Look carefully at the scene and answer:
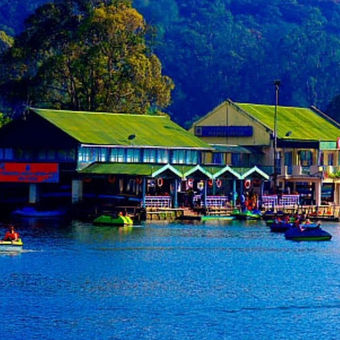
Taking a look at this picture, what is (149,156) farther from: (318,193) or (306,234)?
(306,234)

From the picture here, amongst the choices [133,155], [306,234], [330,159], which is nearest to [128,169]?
[133,155]

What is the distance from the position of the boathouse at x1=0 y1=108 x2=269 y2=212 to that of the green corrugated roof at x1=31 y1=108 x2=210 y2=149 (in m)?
0.10

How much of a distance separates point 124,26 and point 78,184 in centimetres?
2501

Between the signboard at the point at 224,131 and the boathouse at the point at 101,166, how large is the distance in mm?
9679

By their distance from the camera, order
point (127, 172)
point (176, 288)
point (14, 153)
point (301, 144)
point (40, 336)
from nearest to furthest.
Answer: point (40, 336) → point (176, 288) → point (127, 172) → point (14, 153) → point (301, 144)

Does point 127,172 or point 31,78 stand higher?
point 31,78

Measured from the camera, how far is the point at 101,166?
10925 cm

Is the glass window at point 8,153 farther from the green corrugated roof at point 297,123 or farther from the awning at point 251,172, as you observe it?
the green corrugated roof at point 297,123

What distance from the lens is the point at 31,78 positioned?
130 metres

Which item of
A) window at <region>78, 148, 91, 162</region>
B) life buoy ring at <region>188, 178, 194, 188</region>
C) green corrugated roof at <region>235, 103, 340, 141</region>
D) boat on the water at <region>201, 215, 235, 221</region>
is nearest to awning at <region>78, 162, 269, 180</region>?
window at <region>78, 148, 91, 162</region>

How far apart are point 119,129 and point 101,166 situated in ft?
21.2

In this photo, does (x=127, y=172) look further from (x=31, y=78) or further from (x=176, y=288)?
(x=176, y=288)

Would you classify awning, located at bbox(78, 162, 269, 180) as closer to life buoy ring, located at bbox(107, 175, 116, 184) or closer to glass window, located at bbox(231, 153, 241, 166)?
life buoy ring, located at bbox(107, 175, 116, 184)

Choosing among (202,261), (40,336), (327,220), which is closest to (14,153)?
(327,220)
